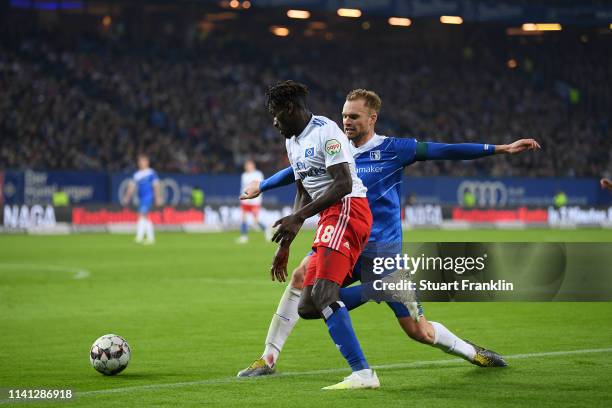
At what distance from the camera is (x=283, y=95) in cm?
760

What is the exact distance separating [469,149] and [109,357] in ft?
→ 11.1

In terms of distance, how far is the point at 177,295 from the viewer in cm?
1612

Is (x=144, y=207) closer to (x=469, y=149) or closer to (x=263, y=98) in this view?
(x=263, y=98)

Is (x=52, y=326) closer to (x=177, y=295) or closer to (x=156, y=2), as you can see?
(x=177, y=295)

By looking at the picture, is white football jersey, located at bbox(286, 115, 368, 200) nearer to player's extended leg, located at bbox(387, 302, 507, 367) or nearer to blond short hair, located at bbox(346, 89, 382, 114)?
blond short hair, located at bbox(346, 89, 382, 114)

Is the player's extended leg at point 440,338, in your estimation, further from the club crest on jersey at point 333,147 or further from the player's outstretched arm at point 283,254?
the club crest on jersey at point 333,147

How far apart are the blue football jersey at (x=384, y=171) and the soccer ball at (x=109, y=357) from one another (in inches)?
92.7

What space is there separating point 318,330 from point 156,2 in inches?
1481

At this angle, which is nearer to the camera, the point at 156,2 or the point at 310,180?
the point at 310,180

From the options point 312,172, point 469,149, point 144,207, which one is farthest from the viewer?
point 144,207

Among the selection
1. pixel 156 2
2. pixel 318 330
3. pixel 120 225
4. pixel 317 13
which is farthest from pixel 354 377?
pixel 317 13

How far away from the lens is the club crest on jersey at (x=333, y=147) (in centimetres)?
745

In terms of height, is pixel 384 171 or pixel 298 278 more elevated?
pixel 384 171

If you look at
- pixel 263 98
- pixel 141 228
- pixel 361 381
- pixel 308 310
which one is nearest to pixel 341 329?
pixel 308 310
